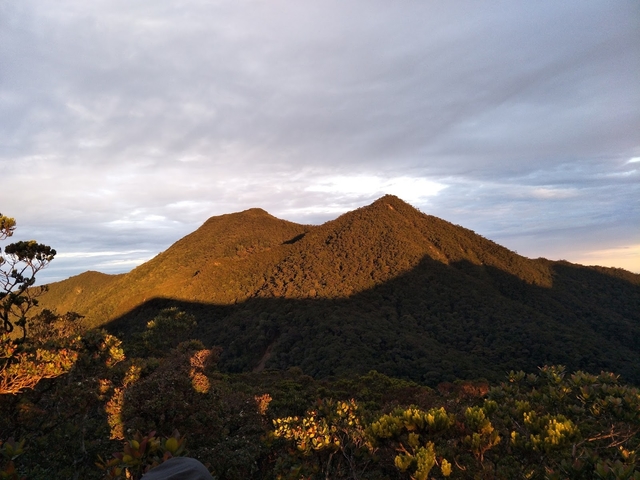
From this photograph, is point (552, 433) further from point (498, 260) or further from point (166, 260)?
point (166, 260)

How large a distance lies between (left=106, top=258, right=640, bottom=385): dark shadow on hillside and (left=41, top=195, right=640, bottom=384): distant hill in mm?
147

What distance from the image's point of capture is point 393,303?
41.8m

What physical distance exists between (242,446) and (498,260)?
54656mm

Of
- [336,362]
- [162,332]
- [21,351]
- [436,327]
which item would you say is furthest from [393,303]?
[21,351]

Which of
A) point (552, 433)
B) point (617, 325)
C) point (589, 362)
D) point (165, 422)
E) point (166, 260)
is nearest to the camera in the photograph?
point (552, 433)

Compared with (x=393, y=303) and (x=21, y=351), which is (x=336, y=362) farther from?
(x=21, y=351)

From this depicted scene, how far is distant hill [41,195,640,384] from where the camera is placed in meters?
31.0

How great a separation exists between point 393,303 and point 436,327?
5.99m

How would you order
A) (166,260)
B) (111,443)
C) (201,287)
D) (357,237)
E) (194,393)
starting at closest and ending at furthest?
(194,393) < (111,443) < (201,287) < (357,237) < (166,260)

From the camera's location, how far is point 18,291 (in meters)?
9.23

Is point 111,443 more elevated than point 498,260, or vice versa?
point 498,260

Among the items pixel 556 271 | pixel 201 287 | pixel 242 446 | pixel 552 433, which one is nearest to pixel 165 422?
pixel 242 446

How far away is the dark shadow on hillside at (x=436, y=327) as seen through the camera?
97.6ft

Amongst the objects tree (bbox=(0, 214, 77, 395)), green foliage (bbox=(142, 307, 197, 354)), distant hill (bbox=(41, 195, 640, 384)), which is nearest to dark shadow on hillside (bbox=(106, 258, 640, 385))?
distant hill (bbox=(41, 195, 640, 384))
